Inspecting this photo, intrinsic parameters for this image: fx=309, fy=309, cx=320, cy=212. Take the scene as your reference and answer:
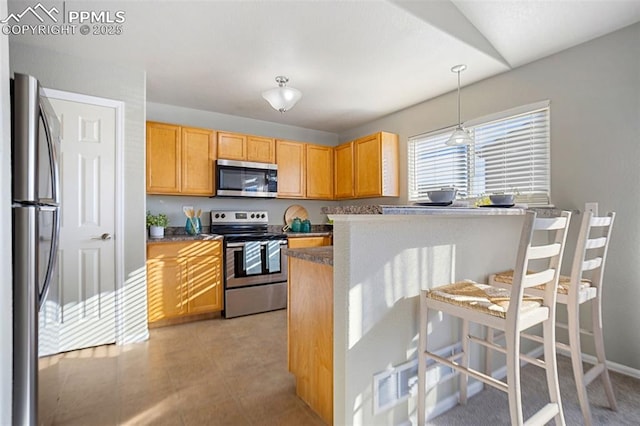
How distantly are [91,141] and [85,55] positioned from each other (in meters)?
0.70

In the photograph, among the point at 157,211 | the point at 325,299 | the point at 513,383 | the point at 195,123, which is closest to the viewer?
the point at 513,383

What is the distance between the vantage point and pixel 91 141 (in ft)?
8.63

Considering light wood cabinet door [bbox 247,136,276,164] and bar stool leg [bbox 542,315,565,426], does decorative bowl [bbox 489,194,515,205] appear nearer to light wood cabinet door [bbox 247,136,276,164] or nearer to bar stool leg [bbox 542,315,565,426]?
bar stool leg [bbox 542,315,565,426]

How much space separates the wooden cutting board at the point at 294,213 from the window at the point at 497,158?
179 cm

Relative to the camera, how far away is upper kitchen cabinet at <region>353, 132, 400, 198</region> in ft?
13.1

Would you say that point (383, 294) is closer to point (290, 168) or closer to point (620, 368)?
point (620, 368)

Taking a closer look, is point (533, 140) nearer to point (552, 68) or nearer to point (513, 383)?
point (552, 68)

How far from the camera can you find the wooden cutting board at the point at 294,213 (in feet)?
15.3

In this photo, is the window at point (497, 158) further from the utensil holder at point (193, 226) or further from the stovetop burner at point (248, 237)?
the utensil holder at point (193, 226)

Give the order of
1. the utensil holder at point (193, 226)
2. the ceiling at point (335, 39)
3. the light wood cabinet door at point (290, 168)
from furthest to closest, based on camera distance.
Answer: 1. the light wood cabinet door at point (290, 168)
2. the utensil holder at point (193, 226)
3. the ceiling at point (335, 39)

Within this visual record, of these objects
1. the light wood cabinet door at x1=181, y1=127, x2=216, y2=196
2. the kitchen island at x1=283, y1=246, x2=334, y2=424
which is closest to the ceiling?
the light wood cabinet door at x1=181, y1=127, x2=216, y2=196

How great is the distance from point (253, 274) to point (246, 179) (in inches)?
47.9

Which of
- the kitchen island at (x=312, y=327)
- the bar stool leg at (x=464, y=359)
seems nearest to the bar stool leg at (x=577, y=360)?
the bar stool leg at (x=464, y=359)

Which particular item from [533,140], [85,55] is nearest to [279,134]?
[85,55]
